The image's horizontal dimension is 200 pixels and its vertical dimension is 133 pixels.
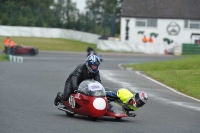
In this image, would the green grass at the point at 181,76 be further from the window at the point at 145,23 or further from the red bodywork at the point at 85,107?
the window at the point at 145,23

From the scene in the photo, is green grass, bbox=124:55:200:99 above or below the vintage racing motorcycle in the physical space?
below

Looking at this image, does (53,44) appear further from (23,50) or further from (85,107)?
(85,107)

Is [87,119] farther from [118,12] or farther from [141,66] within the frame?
[118,12]

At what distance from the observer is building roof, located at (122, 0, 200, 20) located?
63.2m

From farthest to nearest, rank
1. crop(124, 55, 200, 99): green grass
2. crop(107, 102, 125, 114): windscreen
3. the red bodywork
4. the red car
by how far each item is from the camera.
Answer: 1. the red car
2. crop(124, 55, 200, 99): green grass
3. crop(107, 102, 125, 114): windscreen
4. the red bodywork

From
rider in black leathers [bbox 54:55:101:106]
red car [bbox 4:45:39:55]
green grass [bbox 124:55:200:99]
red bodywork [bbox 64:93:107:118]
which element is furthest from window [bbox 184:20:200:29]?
red bodywork [bbox 64:93:107:118]

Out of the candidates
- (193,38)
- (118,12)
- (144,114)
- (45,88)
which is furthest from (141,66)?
(118,12)

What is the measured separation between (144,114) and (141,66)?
20910mm

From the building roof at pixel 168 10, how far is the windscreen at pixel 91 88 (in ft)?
169

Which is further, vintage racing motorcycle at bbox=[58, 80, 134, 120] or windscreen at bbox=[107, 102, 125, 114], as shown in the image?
windscreen at bbox=[107, 102, 125, 114]

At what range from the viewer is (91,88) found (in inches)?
457

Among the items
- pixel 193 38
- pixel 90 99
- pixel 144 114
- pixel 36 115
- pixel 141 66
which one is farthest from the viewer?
pixel 193 38

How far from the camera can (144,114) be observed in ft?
45.1

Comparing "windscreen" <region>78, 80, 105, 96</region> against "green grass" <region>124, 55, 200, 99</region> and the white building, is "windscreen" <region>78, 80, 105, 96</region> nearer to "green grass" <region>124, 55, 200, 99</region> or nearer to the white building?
"green grass" <region>124, 55, 200, 99</region>
